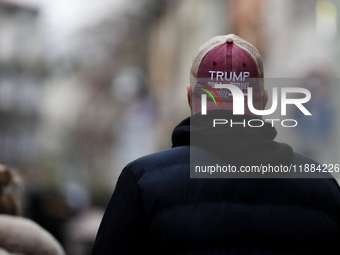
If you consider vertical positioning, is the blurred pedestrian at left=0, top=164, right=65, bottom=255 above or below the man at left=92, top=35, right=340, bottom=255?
below

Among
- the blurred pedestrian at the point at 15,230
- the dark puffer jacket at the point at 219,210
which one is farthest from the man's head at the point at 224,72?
the blurred pedestrian at the point at 15,230

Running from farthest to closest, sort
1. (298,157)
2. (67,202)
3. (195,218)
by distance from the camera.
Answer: (67,202)
(298,157)
(195,218)

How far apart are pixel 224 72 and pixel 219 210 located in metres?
0.37

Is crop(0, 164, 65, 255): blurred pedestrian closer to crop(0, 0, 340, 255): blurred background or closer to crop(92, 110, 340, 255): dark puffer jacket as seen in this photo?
crop(92, 110, 340, 255): dark puffer jacket

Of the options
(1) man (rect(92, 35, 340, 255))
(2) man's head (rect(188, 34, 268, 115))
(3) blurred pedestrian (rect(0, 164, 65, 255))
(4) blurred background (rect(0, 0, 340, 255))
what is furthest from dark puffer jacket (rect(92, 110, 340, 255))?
(4) blurred background (rect(0, 0, 340, 255))

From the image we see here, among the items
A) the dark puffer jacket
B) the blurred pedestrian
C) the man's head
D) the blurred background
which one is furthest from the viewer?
the blurred background

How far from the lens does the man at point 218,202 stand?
966 mm

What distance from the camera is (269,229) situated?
990 millimetres

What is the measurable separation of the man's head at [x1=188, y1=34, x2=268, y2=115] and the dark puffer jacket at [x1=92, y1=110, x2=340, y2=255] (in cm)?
11

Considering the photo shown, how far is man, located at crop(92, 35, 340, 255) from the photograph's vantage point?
38.0 inches

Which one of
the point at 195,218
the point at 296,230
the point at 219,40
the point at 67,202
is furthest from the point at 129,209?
the point at 67,202

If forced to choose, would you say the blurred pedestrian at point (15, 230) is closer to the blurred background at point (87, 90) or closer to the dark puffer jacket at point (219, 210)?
the dark puffer jacket at point (219, 210)

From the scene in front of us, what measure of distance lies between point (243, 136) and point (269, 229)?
0.74 ft

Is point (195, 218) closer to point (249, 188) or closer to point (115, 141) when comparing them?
point (249, 188)
